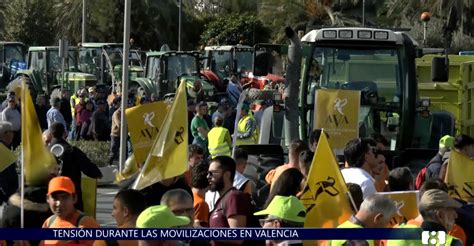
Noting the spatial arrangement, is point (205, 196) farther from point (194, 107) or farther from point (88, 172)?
point (194, 107)

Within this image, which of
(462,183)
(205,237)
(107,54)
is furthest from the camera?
(107,54)

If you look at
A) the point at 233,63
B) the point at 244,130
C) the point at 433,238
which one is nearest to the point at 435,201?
the point at 433,238

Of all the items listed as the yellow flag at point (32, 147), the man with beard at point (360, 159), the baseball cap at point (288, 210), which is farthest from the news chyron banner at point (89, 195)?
the baseball cap at point (288, 210)

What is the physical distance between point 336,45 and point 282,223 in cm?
839

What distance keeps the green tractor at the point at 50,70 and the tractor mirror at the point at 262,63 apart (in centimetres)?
2509


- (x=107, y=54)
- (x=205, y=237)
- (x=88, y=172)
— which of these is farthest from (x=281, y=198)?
(x=107, y=54)

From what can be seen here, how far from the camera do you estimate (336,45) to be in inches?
612

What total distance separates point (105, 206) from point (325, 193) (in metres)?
11.2

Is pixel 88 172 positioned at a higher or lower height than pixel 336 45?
lower

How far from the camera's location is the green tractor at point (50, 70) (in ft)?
130

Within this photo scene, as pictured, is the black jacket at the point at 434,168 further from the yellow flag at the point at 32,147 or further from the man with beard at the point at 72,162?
the yellow flag at the point at 32,147

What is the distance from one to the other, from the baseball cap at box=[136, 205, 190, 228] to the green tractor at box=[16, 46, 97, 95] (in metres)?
32.9

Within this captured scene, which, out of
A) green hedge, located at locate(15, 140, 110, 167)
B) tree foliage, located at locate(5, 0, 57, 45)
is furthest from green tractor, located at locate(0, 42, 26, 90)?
green hedge, located at locate(15, 140, 110, 167)

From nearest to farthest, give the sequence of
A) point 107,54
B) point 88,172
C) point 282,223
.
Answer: point 282,223, point 88,172, point 107,54
